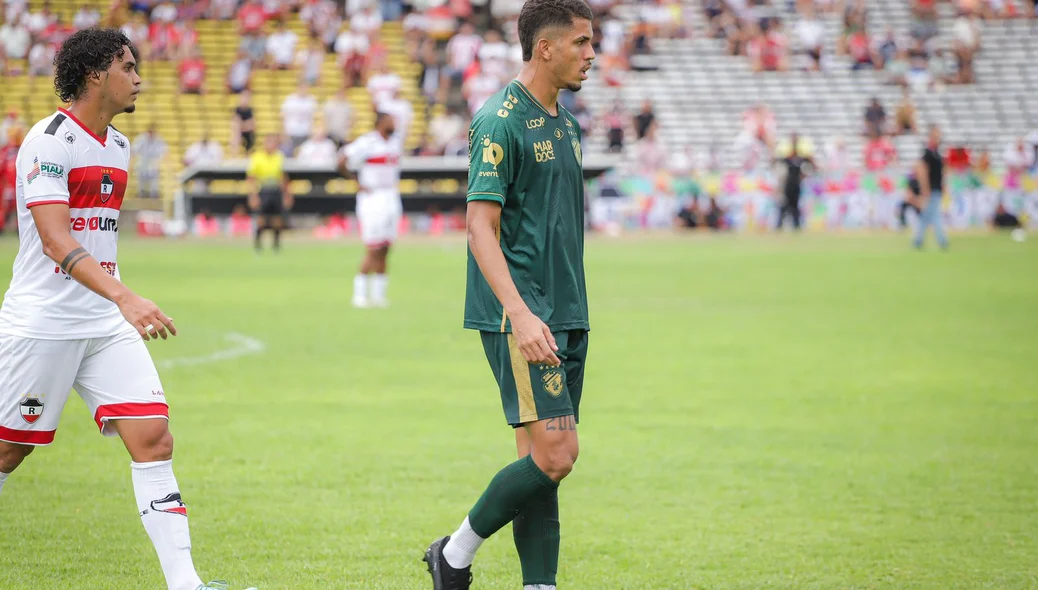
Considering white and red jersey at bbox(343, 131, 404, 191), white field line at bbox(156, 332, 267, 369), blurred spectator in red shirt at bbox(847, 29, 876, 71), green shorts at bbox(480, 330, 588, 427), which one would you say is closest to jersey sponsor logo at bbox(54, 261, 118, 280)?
green shorts at bbox(480, 330, 588, 427)

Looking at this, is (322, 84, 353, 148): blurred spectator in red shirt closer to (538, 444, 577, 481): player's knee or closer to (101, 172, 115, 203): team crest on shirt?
(101, 172, 115, 203): team crest on shirt

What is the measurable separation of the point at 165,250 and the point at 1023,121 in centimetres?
2760

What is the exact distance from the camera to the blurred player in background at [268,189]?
91.1 ft

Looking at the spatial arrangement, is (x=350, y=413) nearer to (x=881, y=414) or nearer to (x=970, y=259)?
(x=881, y=414)

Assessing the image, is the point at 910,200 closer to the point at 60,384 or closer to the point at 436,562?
the point at 436,562

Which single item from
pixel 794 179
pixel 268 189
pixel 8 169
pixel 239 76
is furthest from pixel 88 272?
pixel 239 76

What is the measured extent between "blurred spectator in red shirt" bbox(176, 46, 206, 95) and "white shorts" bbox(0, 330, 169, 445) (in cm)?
3311

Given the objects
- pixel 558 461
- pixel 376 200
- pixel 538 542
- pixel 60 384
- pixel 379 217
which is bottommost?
pixel 379 217

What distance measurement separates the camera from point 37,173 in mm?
4914

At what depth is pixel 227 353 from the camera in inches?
518

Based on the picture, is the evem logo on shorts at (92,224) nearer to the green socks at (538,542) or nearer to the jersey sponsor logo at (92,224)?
the jersey sponsor logo at (92,224)

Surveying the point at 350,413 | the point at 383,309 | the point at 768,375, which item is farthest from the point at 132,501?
the point at 383,309

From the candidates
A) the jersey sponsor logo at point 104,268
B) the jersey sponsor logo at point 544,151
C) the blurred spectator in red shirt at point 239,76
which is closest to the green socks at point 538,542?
the jersey sponsor logo at point 544,151

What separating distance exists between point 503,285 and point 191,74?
3398 cm
